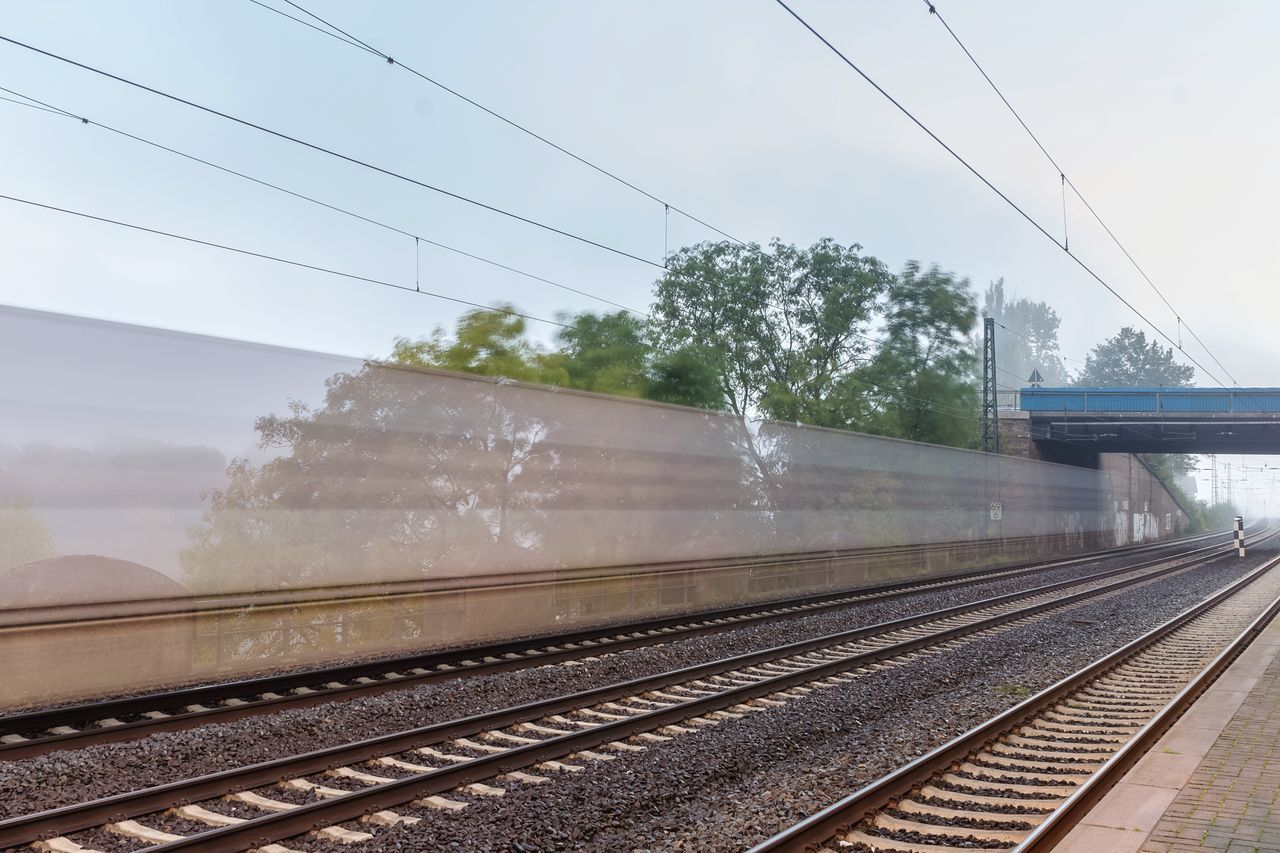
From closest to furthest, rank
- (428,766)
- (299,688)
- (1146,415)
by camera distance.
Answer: (428,766) < (299,688) < (1146,415)

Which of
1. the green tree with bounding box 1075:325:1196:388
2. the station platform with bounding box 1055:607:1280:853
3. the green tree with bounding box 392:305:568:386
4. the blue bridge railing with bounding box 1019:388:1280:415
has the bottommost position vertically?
the station platform with bounding box 1055:607:1280:853

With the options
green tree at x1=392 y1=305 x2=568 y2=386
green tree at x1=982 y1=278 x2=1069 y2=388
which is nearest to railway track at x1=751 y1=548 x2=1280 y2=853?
green tree at x1=392 y1=305 x2=568 y2=386

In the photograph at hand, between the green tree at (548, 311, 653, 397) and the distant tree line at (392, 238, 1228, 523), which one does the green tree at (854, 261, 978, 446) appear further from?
the green tree at (548, 311, 653, 397)

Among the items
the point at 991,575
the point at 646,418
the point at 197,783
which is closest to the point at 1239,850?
the point at 197,783

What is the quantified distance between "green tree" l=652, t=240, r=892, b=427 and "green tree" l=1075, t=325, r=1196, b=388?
87.1m

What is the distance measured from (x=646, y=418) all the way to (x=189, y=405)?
8.64 m

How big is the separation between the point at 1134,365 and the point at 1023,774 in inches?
4688

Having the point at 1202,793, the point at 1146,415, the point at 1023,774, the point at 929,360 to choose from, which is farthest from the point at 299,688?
the point at 1146,415

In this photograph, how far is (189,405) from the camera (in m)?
10.3

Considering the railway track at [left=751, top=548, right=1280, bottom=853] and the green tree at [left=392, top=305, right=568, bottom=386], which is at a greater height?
the green tree at [left=392, top=305, right=568, bottom=386]

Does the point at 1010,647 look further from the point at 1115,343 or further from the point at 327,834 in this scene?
the point at 1115,343

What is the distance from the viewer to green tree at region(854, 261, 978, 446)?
34.5 metres

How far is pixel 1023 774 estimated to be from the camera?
22.3 feet

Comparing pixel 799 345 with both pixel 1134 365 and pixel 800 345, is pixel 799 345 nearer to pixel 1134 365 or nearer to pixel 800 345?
pixel 800 345
